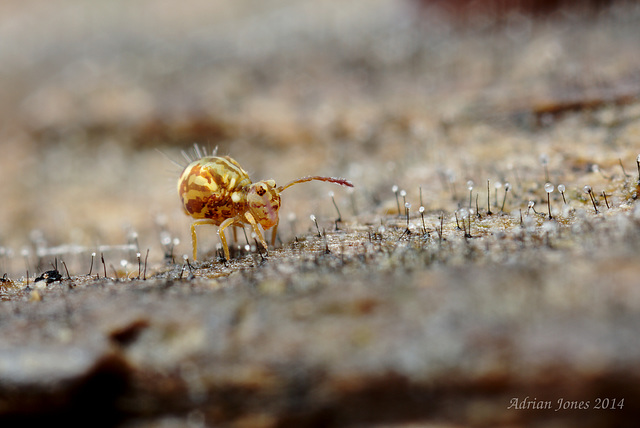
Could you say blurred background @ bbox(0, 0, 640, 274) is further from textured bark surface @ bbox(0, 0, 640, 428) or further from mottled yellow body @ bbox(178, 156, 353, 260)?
mottled yellow body @ bbox(178, 156, 353, 260)

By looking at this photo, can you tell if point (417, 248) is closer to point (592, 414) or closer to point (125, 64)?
point (592, 414)

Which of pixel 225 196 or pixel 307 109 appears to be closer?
pixel 225 196

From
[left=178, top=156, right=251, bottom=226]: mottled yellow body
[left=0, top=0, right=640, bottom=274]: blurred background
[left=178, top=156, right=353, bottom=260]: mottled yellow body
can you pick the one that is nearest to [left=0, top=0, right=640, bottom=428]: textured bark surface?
[left=0, top=0, right=640, bottom=274]: blurred background

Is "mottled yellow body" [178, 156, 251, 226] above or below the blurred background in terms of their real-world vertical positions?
below

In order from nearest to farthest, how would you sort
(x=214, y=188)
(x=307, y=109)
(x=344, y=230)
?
(x=214, y=188)
(x=344, y=230)
(x=307, y=109)

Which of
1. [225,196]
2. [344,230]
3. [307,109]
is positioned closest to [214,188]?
[225,196]

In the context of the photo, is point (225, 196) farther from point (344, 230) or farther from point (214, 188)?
point (344, 230)
